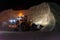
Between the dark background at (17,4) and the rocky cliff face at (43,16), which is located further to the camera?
the dark background at (17,4)

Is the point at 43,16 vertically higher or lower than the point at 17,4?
lower

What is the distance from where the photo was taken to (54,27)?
172 cm

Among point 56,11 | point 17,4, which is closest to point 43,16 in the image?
point 56,11

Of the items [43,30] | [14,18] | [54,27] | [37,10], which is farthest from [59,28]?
[14,18]

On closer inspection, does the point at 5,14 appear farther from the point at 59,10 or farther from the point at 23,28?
the point at 59,10

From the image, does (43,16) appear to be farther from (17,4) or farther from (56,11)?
(17,4)

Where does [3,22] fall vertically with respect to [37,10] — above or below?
below

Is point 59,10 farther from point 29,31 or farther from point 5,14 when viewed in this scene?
point 5,14

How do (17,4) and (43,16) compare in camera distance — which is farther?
(17,4)

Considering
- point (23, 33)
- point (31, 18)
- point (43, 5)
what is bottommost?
point (23, 33)

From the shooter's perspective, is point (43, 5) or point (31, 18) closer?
point (31, 18)

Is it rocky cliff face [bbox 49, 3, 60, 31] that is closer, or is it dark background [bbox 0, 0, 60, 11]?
rocky cliff face [bbox 49, 3, 60, 31]

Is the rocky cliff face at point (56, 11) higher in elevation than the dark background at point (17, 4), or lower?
lower

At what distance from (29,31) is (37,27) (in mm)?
79
